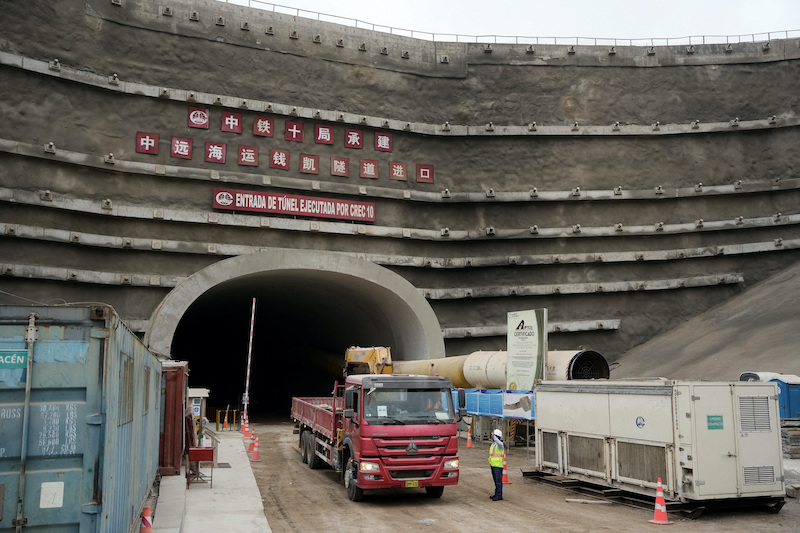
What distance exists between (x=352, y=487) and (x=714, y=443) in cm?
780

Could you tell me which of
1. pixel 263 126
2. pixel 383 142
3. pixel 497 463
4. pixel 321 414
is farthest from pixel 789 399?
pixel 263 126

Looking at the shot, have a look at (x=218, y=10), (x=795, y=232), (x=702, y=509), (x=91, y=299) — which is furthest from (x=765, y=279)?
(x=91, y=299)

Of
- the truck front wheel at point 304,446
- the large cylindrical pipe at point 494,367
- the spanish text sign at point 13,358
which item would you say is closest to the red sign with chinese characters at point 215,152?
the large cylindrical pipe at point 494,367

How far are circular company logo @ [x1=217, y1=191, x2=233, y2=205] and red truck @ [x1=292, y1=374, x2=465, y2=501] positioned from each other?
19.2m

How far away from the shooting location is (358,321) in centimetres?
4141

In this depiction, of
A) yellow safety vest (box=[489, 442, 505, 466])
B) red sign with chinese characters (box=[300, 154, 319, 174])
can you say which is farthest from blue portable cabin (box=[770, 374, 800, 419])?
red sign with chinese characters (box=[300, 154, 319, 174])

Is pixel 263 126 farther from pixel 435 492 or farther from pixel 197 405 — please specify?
pixel 435 492

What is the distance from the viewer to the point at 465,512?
1393 centimetres

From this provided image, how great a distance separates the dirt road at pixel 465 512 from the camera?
12.5 meters

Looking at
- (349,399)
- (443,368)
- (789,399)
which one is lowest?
(789,399)

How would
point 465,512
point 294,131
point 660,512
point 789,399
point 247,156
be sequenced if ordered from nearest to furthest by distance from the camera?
point 660,512
point 465,512
point 789,399
point 247,156
point 294,131

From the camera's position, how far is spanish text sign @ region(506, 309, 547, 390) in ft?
75.6

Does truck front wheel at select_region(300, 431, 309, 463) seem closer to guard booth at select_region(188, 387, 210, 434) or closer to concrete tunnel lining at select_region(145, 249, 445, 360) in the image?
guard booth at select_region(188, 387, 210, 434)

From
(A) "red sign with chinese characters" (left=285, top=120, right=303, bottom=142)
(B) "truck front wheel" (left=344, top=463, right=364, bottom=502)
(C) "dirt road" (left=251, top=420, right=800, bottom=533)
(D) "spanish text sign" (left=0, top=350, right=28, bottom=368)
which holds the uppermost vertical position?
(A) "red sign with chinese characters" (left=285, top=120, right=303, bottom=142)
